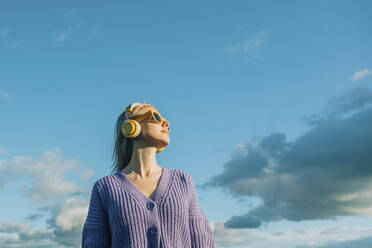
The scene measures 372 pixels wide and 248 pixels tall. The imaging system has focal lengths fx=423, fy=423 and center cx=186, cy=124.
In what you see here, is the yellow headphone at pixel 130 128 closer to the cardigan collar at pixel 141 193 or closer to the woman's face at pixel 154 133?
the woman's face at pixel 154 133

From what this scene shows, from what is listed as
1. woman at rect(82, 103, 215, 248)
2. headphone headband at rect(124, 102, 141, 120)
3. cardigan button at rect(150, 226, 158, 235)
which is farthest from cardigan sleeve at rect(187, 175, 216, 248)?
headphone headband at rect(124, 102, 141, 120)

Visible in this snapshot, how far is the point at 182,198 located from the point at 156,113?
1.43 m

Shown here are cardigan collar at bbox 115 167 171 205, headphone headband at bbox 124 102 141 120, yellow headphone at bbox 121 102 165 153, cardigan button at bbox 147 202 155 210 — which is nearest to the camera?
cardigan button at bbox 147 202 155 210

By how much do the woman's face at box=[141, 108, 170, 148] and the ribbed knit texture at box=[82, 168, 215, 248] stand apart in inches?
21.4

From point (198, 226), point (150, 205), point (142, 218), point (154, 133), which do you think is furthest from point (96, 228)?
point (154, 133)

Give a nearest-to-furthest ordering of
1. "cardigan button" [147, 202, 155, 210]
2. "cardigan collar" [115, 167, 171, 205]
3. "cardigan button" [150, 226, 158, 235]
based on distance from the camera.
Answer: "cardigan button" [150, 226, 158, 235]
"cardigan button" [147, 202, 155, 210]
"cardigan collar" [115, 167, 171, 205]

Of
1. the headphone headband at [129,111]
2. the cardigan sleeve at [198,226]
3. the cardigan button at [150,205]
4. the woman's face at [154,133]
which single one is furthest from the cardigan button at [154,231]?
the headphone headband at [129,111]

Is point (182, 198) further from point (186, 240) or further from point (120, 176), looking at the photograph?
point (120, 176)

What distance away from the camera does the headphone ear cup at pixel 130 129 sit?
6.61 meters

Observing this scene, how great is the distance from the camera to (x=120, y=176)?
666 centimetres

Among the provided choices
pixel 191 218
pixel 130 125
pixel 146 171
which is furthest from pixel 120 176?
pixel 191 218

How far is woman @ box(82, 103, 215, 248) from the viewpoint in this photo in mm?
6082

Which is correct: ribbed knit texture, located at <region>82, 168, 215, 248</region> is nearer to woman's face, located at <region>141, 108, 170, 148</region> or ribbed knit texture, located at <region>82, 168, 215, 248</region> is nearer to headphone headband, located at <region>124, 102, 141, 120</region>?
woman's face, located at <region>141, 108, 170, 148</region>

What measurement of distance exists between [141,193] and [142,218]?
0.42 m
